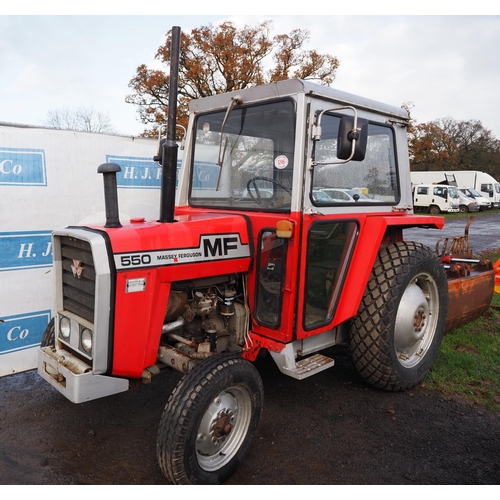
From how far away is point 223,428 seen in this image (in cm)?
262

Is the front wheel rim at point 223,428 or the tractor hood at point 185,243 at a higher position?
the tractor hood at point 185,243

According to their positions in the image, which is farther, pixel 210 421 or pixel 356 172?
pixel 356 172

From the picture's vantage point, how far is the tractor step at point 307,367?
2979 millimetres

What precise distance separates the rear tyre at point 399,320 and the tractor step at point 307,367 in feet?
1.36

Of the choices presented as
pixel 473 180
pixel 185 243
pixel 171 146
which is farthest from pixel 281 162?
pixel 473 180

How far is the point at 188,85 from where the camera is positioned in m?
16.6

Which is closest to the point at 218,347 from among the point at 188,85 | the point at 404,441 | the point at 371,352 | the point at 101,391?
the point at 101,391

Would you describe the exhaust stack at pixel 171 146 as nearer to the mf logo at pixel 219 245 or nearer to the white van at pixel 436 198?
the mf logo at pixel 219 245

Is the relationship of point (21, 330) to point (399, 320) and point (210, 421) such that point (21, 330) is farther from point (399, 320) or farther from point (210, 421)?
point (399, 320)

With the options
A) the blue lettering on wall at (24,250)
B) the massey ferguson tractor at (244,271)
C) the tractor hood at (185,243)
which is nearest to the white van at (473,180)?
the massey ferguson tractor at (244,271)

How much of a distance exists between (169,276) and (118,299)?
0.34 m

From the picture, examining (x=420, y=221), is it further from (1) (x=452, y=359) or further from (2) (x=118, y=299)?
(2) (x=118, y=299)

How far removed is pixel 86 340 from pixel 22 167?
2279 millimetres

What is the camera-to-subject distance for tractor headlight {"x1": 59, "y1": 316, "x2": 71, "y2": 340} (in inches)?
110
